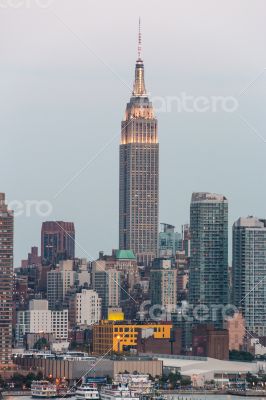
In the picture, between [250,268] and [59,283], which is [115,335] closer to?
[250,268]

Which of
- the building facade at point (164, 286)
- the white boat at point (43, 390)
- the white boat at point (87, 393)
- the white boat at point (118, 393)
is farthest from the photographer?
the building facade at point (164, 286)

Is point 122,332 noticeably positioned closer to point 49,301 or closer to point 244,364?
point 244,364

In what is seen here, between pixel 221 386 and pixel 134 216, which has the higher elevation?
pixel 134 216

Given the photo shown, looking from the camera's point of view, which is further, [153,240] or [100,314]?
[153,240]

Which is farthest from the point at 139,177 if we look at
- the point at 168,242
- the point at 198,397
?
the point at 198,397

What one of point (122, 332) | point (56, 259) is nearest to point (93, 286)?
point (56, 259)

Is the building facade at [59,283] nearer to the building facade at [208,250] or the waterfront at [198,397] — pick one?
the building facade at [208,250]

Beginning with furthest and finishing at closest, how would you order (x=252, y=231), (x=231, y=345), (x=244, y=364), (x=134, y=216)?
1. (x=134, y=216)
2. (x=252, y=231)
3. (x=231, y=345)
4. (x=244, y=364)

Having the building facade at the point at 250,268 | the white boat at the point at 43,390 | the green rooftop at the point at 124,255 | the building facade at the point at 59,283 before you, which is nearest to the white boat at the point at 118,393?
the white boat at the point at 43,390

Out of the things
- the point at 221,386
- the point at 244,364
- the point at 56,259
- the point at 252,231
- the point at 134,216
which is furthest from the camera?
the point at 134,216
